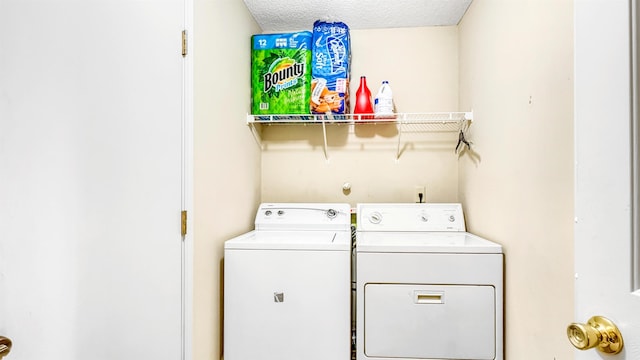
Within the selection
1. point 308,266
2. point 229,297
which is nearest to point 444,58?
point 308,266

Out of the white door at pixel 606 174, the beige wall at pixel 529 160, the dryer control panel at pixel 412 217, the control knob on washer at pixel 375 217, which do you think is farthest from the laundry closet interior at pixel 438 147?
the white door at pixel 606 174

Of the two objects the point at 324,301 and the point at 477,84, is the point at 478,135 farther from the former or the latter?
the point at 324,301

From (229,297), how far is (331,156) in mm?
1196

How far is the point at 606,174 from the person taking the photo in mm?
548

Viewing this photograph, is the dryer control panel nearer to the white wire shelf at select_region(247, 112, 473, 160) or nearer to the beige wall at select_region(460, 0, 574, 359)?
the beige wall at select_region(460, 0, 574, 359)

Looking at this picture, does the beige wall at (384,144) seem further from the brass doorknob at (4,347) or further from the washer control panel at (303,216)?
the brass doorknob at (4,347)

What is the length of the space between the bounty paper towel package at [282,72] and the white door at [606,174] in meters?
1.65

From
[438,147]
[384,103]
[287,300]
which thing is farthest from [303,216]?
[438,147]

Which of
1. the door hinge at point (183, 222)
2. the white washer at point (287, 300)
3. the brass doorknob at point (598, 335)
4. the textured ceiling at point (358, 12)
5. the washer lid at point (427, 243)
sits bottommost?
the white washer at point (287, 300)

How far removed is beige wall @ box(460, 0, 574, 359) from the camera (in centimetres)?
109

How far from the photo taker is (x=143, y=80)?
4.18 feet

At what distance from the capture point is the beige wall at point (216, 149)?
1.46 m

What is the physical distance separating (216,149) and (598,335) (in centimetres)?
153

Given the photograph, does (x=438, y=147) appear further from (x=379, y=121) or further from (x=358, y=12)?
(x=358, y=12)
